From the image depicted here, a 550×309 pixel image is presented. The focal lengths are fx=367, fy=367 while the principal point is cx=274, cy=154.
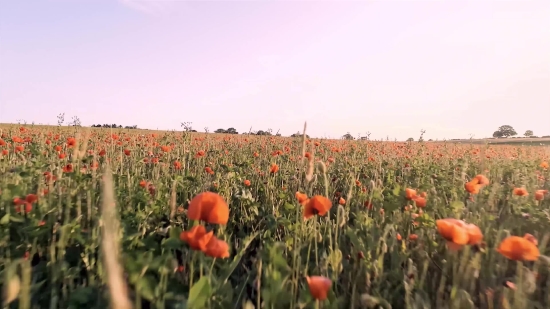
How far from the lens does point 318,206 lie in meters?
1.63

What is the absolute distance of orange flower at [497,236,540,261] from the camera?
142cm

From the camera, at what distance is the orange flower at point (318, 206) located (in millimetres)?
1618

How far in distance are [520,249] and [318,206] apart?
810mm

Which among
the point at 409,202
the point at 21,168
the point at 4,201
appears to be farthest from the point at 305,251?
the point at 21,168

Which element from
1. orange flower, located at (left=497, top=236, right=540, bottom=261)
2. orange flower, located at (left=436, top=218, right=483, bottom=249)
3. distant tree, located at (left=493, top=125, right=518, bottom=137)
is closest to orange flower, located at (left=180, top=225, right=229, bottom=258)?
orange flower, located at (left=436, top=218, right=483, bottom=249)

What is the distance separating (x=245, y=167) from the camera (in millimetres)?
4414

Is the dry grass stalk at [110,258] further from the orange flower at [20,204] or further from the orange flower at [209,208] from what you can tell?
the orange flower at [20,204]

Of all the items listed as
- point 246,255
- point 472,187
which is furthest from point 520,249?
point 246,255

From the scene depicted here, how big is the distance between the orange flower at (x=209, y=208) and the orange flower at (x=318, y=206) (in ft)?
1.81

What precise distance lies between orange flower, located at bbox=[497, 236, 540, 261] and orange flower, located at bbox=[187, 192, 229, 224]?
1147 millimetres

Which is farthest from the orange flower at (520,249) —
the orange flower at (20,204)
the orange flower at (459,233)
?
the orange flower at (20,204)

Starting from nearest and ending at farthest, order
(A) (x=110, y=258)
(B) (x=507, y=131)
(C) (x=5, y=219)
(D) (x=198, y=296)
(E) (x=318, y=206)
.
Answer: (A) (x=110, y=258), (D) (x=198, y=296), (E) (x=318, y=206), (C) (x=5, y=219), (B) (x=507, y=131)

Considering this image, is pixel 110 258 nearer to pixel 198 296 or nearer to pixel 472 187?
pixel 198 296

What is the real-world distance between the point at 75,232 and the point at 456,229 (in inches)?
68.6
